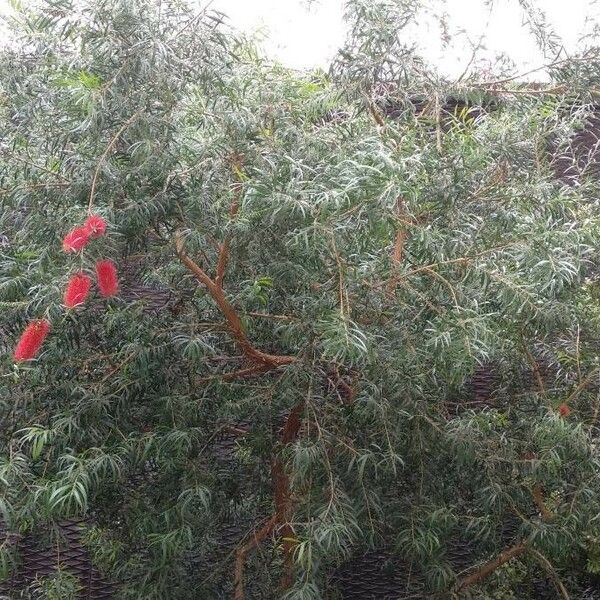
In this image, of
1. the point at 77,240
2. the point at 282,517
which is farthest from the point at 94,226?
the point at 282,517

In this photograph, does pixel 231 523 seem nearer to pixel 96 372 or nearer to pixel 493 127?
pixel 96 372

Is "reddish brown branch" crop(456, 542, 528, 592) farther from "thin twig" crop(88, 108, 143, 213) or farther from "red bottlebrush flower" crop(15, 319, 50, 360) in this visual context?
"thin twig" crop(88, 108, 143, 213)

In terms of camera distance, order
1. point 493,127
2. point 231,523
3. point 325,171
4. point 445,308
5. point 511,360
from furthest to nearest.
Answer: point 511,360 → point 231,523 → point 493,127 → point 445,308 → point 325,171

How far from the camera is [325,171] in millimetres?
2314

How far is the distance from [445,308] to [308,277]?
42cm

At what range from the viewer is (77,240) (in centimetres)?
204

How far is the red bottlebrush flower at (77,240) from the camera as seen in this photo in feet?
6.71

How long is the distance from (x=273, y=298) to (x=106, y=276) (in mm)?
743

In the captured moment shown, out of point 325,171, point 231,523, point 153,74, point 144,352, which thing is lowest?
point 231,523

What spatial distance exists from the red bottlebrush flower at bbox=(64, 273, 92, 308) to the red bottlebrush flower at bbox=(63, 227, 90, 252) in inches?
2.9

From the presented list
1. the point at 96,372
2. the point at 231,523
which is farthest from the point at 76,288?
the point at 231,523

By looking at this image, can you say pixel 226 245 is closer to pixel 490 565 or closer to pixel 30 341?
pixel 30 341

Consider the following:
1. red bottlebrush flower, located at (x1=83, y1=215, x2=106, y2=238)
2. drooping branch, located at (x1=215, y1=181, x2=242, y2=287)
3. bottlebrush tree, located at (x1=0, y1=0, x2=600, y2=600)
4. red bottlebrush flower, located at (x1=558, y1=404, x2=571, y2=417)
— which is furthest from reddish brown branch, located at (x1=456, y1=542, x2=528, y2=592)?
red bottlebrush flower, located at (x1=83, y1=215, x2=106, y2=238)

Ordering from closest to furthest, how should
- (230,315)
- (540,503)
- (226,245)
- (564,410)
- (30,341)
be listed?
(30,341) < (226,245) < (230,315) < (564,410) < (540,503)
